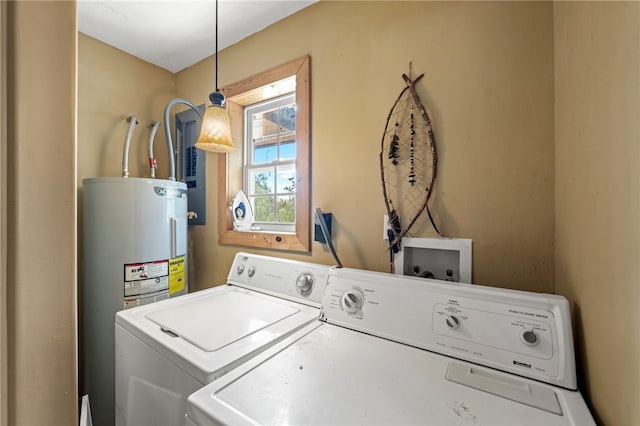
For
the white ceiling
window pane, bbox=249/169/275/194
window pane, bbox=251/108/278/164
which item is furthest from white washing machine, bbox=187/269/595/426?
the white ceiling

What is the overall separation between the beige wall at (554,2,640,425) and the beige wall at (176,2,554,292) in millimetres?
111

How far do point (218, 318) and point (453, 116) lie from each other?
124 cm

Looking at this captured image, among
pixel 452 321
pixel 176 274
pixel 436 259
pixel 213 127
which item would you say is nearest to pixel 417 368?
pixel 452 321

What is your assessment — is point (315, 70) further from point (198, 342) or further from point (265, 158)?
point (198, 342)

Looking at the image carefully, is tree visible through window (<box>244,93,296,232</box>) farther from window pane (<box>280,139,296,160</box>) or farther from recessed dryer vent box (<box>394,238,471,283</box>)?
recessed dryer vent box (<box>394,238,471,283</box>)

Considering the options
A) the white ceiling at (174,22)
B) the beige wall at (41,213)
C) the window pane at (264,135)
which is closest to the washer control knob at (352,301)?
the beige wall at (41,213)

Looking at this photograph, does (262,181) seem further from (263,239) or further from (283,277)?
(283,277)

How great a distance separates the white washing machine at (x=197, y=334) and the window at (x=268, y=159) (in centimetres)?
28

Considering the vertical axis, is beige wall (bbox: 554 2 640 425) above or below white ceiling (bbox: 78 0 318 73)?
below

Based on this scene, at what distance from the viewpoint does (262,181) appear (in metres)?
1.89

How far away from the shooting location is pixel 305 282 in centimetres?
123

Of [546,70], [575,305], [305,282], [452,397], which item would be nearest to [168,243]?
[305,282]

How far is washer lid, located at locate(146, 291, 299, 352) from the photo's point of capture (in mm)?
886

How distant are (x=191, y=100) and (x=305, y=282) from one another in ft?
5.61
